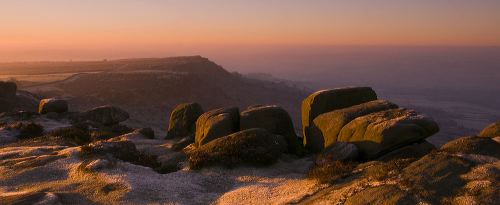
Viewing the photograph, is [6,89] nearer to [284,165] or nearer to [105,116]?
[105,116]

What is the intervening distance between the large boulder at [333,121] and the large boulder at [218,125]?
4943mm

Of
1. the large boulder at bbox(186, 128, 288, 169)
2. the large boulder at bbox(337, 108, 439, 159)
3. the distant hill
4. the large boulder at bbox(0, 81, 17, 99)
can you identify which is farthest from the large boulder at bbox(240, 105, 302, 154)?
the large boulder at bbox(0, 81, 17, 99)

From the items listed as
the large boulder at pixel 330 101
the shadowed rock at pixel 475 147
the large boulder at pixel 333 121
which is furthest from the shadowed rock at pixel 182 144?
the shadowed rock at pixel 475 147

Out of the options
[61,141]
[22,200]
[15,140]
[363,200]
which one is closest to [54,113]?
[15,140]

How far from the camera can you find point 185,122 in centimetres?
3344

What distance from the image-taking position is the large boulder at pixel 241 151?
834 inches

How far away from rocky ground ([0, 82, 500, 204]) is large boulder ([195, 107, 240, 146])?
0.07 meters

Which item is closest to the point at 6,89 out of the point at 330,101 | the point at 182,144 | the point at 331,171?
the point at 182,144

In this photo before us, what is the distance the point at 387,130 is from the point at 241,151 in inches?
277

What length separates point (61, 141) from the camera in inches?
1168

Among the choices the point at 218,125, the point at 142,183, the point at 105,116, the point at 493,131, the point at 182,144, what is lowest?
the point at 105,116

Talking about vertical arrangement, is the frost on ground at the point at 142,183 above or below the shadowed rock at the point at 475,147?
below

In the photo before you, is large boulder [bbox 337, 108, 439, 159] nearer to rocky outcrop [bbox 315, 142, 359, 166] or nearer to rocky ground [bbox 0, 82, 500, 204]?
rocky ground [bbox 0, 82, 500, 204]

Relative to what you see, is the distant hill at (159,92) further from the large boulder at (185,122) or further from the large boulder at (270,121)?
the large boulder at (270,121)
